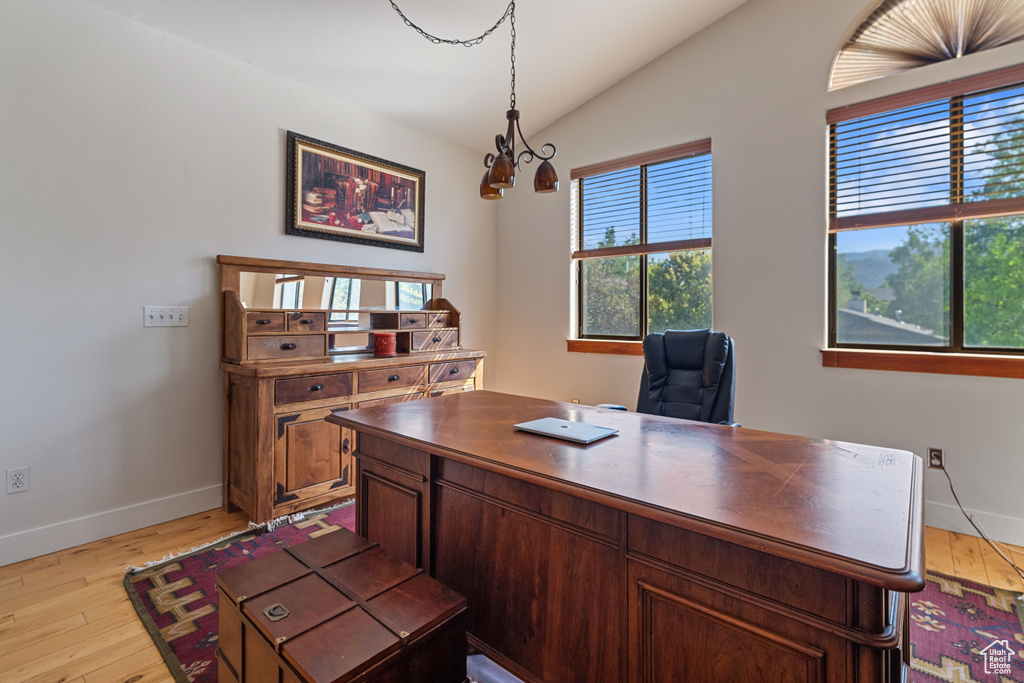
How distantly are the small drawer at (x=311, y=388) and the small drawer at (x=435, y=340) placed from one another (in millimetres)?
758

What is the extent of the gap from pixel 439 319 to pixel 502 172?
6.78 ft

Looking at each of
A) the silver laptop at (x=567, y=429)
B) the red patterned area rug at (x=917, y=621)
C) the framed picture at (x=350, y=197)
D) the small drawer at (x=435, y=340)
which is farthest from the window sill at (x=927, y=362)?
the framed picture at (x=350, y=197)

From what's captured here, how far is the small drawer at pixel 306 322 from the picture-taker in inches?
111

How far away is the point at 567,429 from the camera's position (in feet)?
5.17

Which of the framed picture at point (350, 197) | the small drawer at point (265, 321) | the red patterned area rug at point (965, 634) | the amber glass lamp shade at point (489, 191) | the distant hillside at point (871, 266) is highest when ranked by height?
the framed picture at point (350, 197)

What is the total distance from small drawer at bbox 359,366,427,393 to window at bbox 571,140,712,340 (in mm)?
1565

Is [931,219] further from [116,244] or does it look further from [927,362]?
[116,244]

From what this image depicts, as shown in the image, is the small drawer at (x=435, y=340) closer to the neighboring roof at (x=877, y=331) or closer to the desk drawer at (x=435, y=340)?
the desk drawer at (x=435, y=340)

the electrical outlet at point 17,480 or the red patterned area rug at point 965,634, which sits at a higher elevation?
the electrical outlet at point 17,480

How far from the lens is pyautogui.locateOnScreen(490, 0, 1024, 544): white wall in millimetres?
2514

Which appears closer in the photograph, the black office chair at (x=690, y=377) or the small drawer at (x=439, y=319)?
the black office chair at (x=690, y=377)

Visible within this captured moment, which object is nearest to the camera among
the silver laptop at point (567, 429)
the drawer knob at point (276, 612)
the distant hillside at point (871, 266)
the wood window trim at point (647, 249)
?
the drawer knob at point (276, 612)

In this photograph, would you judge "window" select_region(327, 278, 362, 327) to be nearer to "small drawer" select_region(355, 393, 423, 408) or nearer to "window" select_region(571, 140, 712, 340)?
"small drawer" select_region(355, 393, 423, 408)

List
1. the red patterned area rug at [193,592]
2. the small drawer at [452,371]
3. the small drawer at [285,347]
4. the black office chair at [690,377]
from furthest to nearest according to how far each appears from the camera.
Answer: the small drawer at [452,371] → the small drawer at [285,347] → the black office chair at [690,377] → the red patterned area rug at [193,592]
